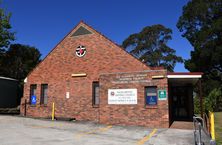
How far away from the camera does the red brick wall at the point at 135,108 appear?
557 inches

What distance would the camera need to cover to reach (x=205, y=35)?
112 ft

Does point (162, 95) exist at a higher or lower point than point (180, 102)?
higher

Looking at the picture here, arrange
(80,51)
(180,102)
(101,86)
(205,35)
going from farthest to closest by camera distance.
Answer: (205,35) < (180,102) < (80,51) < (101,86)

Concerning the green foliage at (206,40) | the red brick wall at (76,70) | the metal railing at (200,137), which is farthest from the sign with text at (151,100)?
the green foliage at (206,40)

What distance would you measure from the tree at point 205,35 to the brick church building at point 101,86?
15.7 meters

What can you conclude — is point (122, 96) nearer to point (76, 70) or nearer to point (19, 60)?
point (76, 70)

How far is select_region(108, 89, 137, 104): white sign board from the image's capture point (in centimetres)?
1502

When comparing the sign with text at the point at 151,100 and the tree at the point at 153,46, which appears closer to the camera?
the sign with text at the point at 151,100

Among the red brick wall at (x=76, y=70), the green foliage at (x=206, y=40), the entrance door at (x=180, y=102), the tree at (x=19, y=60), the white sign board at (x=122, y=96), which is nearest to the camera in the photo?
the white sign board at (x=122, y=96)

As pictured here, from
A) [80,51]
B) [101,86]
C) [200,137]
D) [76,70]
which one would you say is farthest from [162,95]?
[80,51]

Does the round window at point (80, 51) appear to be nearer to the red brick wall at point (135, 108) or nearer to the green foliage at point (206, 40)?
the red brick wall at point (135, 108)

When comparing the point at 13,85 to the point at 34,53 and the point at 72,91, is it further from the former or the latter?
the point at 34,53

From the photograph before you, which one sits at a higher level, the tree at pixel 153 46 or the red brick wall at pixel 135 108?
the tree at pixel 153 46

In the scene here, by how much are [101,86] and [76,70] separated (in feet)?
12.2
